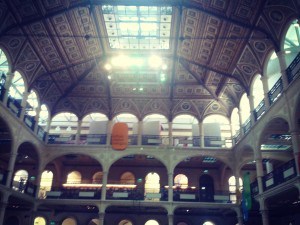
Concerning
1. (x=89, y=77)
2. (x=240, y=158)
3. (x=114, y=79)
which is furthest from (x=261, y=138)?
(x=89, y=77)

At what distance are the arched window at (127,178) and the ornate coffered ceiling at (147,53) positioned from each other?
17.9 ft

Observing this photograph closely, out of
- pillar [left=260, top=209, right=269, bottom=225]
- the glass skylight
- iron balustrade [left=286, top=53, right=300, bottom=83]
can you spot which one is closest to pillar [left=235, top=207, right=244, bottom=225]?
pillar [left=260, top=209, right=269, bottom=225]

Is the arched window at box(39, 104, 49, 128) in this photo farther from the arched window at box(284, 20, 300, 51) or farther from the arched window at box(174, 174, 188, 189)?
the arched window at box(284, 20, 300, 51)

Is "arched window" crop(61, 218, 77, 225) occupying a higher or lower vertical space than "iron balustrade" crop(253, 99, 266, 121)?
lower

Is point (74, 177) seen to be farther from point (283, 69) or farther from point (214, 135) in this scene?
point (283, 69)

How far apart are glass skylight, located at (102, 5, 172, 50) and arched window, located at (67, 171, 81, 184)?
1206 cm

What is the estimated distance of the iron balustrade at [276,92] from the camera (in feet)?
50.2

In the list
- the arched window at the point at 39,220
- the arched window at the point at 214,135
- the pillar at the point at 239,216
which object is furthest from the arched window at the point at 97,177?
the pillar at the point at 239,216

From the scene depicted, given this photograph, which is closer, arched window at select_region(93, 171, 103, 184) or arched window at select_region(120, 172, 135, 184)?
arched window at select_region(120, 172, 135, 184)

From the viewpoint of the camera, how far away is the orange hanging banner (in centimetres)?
1772

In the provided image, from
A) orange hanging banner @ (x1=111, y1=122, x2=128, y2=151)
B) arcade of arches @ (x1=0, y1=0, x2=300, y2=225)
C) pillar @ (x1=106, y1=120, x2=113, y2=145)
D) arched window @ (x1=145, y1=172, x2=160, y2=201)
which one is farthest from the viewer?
arched window @ (x1=145, y1=172, x2=160, y2=201)

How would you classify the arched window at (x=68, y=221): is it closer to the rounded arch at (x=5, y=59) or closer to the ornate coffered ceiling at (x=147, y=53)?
the ornate coffered ceiling at (x=147, y=53)

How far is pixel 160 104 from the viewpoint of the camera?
82.4ft

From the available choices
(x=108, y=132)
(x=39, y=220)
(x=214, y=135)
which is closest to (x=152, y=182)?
(x=108, y=132)
